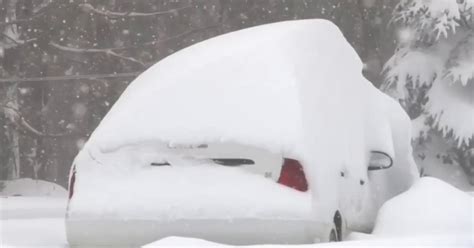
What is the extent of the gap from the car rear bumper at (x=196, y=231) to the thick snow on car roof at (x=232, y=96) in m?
0.46

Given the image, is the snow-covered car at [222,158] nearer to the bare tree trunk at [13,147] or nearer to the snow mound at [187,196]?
the snow mound at [187,196]

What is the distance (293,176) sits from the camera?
4.91 metres

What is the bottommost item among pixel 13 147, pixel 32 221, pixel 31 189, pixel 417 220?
pixel 13 147

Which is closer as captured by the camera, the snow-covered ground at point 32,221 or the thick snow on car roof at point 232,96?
the thick snow on car roof at point 232,96

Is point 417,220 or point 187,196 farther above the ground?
point 187,196

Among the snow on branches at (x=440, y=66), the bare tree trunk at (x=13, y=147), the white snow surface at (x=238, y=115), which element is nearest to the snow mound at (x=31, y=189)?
the bare tree trunk at (x=13, y=147)

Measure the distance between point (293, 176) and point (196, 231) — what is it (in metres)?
0.65

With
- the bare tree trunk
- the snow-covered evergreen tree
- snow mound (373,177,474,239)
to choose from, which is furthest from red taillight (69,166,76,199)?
the bare tree trunk

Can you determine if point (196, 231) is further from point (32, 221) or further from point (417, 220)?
point (32, 221)

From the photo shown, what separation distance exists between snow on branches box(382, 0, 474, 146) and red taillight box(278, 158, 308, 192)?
37.1 ft

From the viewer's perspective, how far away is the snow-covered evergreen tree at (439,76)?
1586cm

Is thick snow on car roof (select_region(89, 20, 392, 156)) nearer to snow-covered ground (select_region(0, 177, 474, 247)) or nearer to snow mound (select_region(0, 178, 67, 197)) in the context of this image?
snow-covered ground (select_region(0, 177, 474, 247))

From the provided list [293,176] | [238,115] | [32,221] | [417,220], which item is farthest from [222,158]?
[32,221]

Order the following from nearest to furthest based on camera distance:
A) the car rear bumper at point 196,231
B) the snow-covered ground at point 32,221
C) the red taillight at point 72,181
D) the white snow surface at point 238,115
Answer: the car rear bumper at point 196,231 → the white snow surface at point 238,115 → the red taillight at point 72,181 → the snow-covered ground at point 32,221
